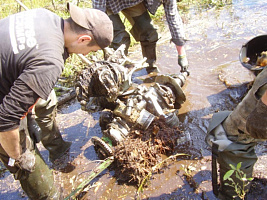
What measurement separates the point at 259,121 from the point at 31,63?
1.93 metres

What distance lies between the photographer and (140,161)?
3129 mm

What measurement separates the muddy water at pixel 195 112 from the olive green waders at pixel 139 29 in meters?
0.65

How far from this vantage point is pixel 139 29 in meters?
5.15

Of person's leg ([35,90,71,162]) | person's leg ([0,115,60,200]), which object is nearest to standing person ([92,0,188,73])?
person's leg ([35,90,71,162])

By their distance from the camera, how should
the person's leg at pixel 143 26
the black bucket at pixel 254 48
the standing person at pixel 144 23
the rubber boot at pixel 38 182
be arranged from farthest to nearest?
the person's leg at pixel 143 26 → the standing person at pixel 144 23 → the black bucket at pixel 254 48 → the rubber boot at pixel 38 182

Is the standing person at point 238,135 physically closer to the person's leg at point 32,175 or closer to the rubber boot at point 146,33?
the person's leg at point 32,175

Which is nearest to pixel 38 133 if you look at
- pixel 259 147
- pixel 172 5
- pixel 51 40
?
pixel 51 40

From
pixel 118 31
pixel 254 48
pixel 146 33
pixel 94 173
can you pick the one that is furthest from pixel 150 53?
pixel 94 173

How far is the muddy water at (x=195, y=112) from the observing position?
3.04m

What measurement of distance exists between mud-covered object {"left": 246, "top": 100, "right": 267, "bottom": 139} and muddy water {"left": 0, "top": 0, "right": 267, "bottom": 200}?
1.07 meters

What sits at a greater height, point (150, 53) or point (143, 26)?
point (143, 26)

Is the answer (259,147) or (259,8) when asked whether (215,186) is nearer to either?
(259,147)

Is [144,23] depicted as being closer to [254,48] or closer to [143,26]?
[143,26]

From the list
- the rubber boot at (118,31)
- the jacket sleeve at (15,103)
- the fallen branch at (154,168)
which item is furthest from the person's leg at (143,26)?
the jacket sleeve at (15,103)
